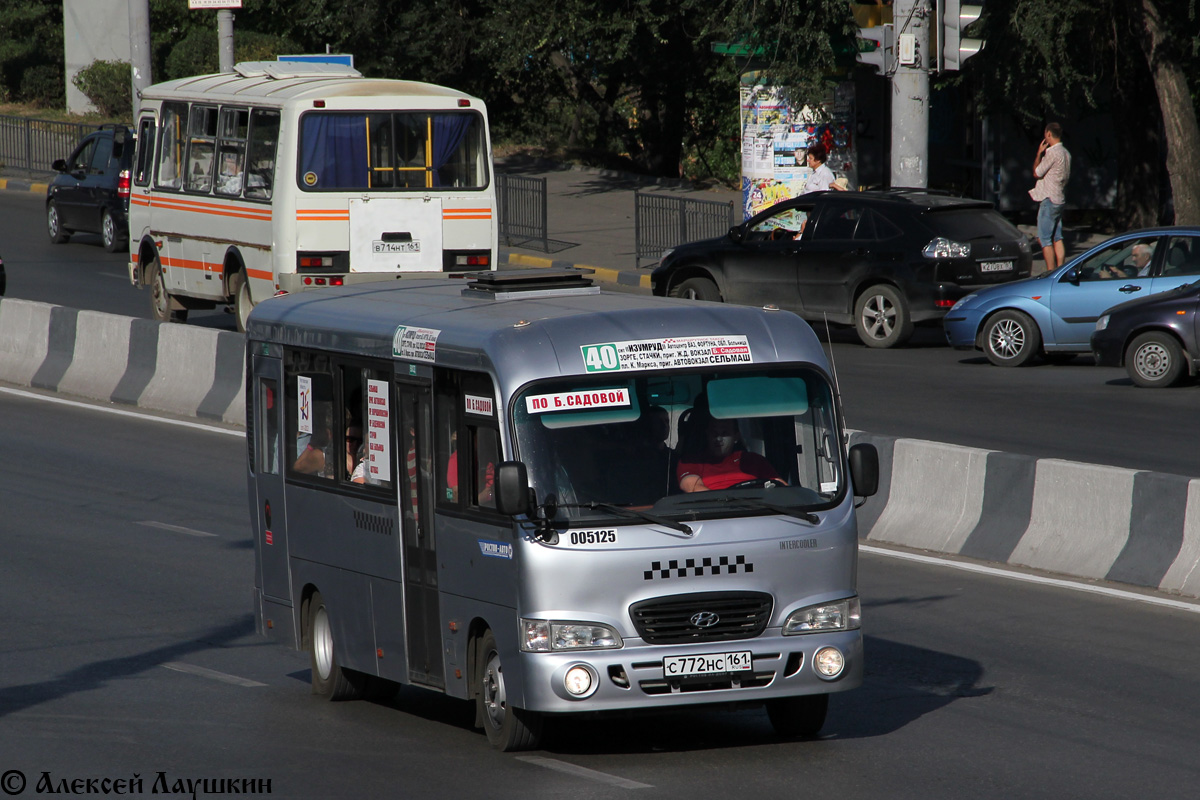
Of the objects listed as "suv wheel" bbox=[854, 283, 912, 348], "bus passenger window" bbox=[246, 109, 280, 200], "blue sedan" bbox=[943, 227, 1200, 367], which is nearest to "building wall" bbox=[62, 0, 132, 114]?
"bus passenger window" bbox=[246, 109, 280, 200]

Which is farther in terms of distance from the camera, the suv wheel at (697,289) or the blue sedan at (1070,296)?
the suv wheel at (697,289)

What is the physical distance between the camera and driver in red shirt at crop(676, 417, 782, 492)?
25.5ft

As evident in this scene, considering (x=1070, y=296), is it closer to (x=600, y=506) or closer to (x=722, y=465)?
(x=722, y=465)

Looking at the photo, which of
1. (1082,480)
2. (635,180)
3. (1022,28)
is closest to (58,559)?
(1082,480)

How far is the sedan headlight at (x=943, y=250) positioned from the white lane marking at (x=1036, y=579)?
8.09 metres

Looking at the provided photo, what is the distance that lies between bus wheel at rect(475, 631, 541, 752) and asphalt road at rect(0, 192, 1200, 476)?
25.6ft

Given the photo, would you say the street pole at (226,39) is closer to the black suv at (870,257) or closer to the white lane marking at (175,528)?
the black suv at (870,257)

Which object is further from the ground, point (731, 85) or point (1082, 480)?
point (731, 85)

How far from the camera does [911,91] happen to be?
70.6ft

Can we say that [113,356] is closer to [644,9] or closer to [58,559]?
[58,559]

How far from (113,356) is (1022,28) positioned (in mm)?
13521

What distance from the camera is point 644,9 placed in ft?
108

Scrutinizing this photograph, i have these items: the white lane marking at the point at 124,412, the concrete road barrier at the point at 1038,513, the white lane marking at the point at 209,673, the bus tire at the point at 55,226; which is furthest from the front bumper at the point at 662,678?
the bus tire at the point at 55,226

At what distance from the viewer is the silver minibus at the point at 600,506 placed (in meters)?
7.46
